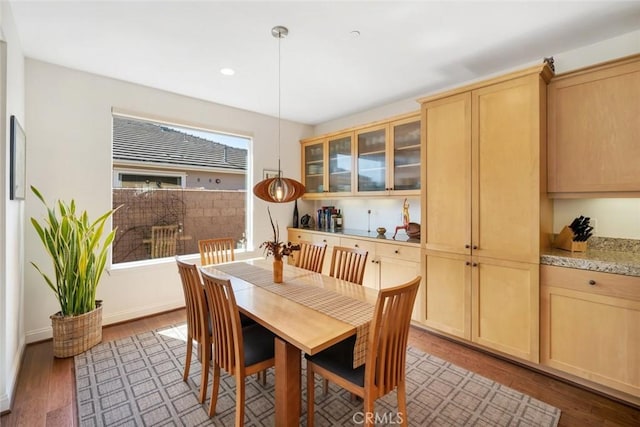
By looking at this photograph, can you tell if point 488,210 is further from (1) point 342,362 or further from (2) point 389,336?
(1) point 342,362

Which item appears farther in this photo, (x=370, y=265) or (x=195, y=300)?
(x=370, y=265)

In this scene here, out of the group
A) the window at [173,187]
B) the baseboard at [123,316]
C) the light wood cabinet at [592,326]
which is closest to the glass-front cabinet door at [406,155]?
the light wood cabinet at [592,326]

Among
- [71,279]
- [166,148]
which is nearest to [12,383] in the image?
[71,279]

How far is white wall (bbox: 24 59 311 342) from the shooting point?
8.91 ft

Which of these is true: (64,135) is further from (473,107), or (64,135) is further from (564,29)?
(564,29)

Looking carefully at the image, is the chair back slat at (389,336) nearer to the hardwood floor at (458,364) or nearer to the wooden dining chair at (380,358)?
the wooden dining chair at (380,358)

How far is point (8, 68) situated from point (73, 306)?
1.87 metres

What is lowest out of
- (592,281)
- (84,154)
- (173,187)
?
(592,281)

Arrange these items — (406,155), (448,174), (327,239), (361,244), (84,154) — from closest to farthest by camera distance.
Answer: (448,174) → (84,154) → (406,155) → (361,244) → (327,239)

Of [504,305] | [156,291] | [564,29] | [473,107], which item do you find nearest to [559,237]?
[504,305]

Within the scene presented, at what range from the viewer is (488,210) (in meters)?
2.49

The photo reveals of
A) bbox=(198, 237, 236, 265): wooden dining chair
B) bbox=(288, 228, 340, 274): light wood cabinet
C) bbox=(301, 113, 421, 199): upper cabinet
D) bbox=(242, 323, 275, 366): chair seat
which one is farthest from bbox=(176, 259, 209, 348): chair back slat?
bbox=(301, 113, 421, 199): upper cabinet

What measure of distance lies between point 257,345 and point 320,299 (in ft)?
1.55

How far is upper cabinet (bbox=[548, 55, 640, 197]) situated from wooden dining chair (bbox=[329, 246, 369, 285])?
160 centimetres
